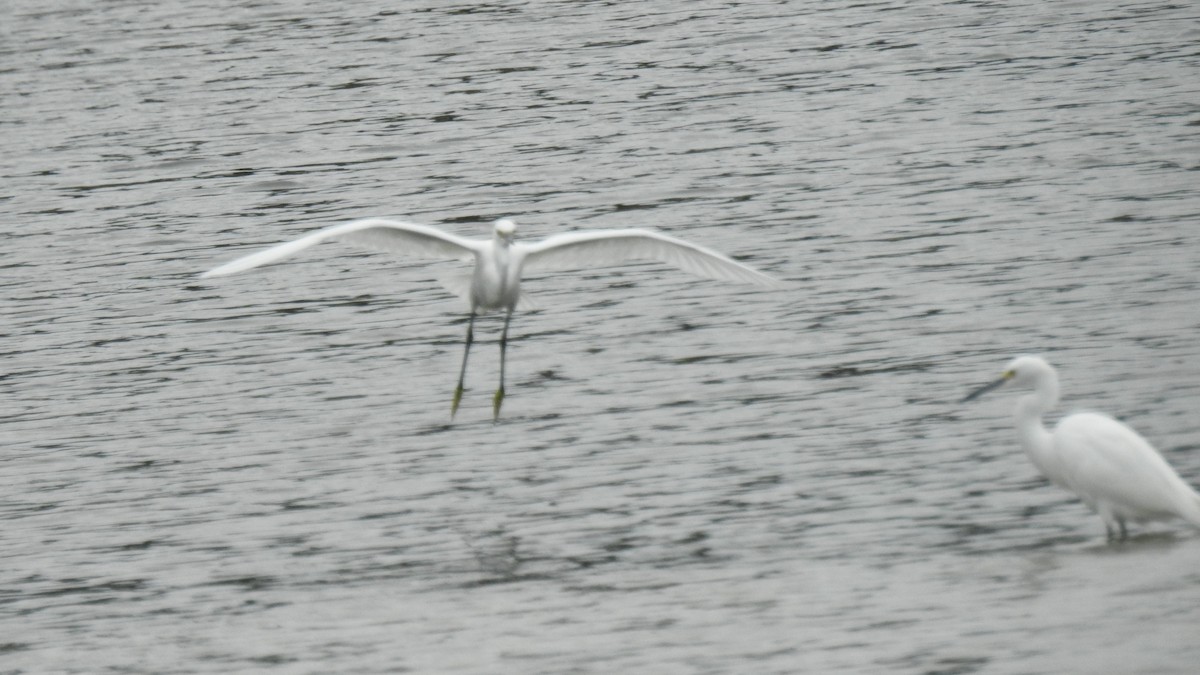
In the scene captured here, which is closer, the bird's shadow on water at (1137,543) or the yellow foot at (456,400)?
the bird's shadow on water at (1137,543)

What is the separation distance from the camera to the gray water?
11.1 meters

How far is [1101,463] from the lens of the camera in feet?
36.3

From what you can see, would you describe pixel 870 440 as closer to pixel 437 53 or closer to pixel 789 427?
pixel 789 427

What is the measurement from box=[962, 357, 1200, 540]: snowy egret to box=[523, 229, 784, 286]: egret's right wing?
A: 302 cm

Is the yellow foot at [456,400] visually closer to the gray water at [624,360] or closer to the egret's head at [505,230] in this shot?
the gray water at [624,360]

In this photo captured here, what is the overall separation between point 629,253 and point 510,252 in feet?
3.18

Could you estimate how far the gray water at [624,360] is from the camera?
436 inches

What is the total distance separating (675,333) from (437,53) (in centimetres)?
1608

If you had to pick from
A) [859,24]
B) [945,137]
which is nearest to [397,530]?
[945,137]

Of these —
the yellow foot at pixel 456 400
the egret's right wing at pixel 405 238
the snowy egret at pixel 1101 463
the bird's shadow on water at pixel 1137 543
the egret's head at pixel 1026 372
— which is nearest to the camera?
the snowy egret at pixel 1101 463

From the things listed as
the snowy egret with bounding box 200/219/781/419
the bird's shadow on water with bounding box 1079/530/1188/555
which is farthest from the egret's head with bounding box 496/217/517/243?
the bird's shadow on water with bounding box 1079/530/1188/555

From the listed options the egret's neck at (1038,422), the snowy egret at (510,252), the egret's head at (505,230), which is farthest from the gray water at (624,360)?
the egret's head at (505,230)

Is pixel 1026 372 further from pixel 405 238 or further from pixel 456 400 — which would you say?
pixel 405 238

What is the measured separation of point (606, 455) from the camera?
45.4ft
